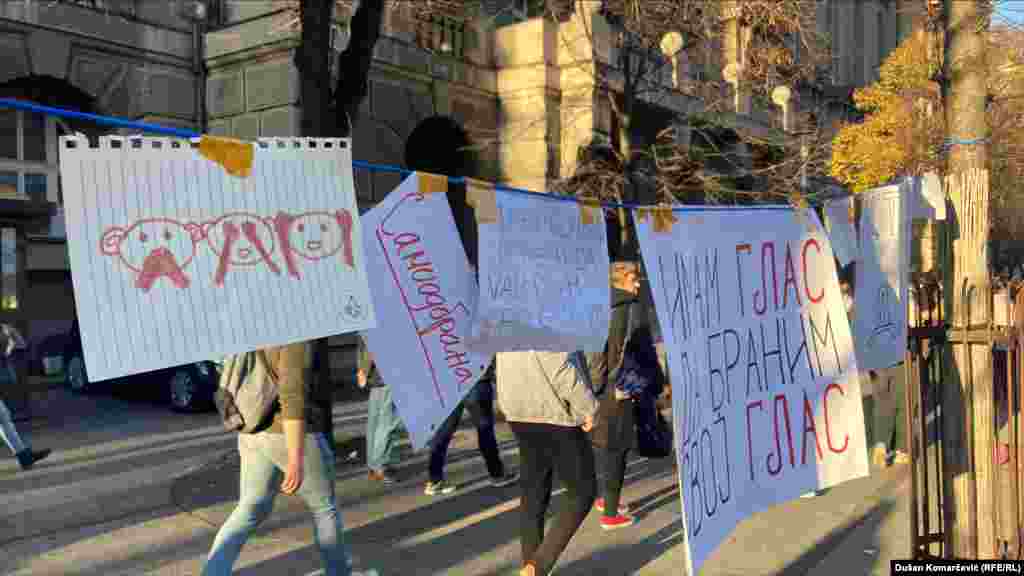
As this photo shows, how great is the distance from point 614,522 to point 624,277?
163cm

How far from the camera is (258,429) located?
383 centimetres

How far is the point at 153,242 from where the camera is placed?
2713mm

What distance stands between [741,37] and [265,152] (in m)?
9.84

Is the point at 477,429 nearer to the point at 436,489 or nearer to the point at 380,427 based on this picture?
the point at 436,489

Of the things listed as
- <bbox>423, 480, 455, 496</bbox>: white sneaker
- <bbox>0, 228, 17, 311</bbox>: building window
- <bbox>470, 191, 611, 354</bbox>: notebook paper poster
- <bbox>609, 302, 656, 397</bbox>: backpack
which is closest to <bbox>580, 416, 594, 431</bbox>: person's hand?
<bbox>470, 191, 611, 354</bbox>: notebook paper poster

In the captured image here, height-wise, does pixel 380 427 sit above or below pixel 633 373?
below

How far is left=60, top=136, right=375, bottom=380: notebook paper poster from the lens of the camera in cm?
259

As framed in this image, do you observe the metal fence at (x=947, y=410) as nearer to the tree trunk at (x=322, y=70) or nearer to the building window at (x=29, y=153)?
the tree trunk at (x=322, y=70)

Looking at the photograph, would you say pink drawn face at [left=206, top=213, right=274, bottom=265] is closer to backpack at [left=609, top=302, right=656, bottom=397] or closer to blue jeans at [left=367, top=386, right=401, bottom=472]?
backpack at [left=609, top=302, right=656, bottom=397]

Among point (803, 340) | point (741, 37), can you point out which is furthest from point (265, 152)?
point (741, 37)

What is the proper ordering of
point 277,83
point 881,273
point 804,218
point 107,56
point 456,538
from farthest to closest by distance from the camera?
point 277,83 < point 107,56 < point 456,538 < point 881,273 < point 804,218

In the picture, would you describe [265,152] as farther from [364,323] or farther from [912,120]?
[912,120]

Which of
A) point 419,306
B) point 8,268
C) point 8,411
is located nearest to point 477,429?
point 419,306

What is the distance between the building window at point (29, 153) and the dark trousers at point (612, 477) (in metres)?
10.4
